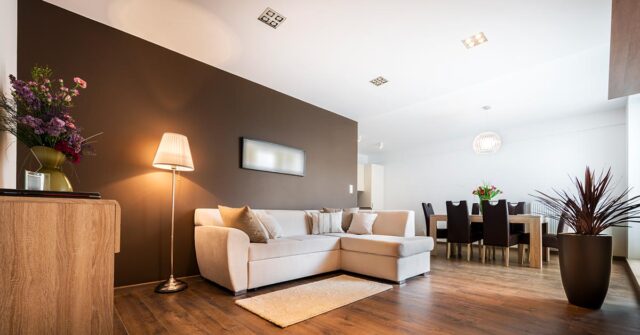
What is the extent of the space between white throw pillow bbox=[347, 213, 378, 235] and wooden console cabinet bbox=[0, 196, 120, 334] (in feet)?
10.8

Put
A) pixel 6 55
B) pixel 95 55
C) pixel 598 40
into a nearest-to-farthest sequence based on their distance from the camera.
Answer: pixel 6 55 < pixel 95 55 < pixel 598 40

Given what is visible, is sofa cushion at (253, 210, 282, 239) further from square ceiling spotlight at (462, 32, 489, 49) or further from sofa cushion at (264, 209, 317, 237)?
square ceiling spotlight at (462, 32, 489, 49)

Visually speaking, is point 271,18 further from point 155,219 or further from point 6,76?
point 155,219

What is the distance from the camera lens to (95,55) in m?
2.93

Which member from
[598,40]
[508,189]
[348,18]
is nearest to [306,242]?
[348,18]

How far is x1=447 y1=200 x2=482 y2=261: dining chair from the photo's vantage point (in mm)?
4805

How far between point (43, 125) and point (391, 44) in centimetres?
312

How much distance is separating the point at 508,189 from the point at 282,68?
550 cm

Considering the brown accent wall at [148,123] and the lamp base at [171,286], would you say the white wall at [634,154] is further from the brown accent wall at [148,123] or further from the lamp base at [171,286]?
the lamp base at [171,286]

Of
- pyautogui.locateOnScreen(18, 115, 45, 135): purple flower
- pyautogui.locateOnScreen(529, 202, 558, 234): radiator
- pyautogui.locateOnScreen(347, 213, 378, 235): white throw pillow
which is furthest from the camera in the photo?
pyautogui.locateOnScreen(529, 202, 558, 234): radiator

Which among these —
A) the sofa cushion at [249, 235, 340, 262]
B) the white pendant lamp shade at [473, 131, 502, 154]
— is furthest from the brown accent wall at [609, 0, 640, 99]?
the white pendant lamp shade at [473, 131, 502, 154]

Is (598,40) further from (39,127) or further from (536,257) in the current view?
(39,127)

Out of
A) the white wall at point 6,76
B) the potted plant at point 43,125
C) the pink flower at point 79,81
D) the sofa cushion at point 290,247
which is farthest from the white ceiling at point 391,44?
the sofa cushion at point 290,247

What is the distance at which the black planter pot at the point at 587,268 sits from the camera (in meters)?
2.46
